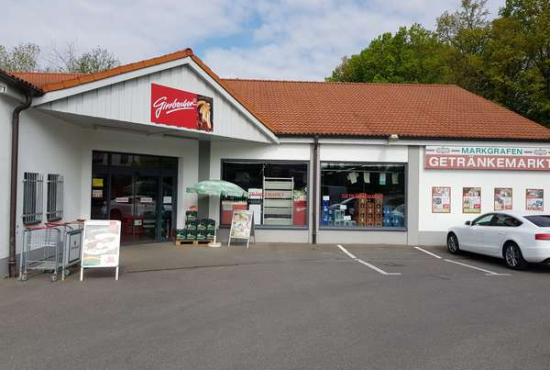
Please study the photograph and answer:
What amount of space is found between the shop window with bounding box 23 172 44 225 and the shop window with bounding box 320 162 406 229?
841cm

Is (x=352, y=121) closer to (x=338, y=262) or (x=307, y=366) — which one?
(x=338, y=262)

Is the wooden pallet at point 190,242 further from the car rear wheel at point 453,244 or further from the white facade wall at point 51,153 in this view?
the car rear wheel at point 453,244

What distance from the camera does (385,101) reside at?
19.2m

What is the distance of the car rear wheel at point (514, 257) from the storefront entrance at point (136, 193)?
31.7ft

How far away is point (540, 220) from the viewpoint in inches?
430

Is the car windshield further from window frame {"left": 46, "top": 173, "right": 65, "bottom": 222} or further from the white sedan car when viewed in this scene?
Answer: window frame {"left": 46, "top": 173, "right": 65, "bottom": 222}

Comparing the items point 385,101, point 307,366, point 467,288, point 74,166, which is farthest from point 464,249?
point 74,166

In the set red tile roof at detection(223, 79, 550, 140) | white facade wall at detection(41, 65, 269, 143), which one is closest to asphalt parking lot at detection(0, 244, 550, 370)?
white facade wall at detection(41, 65, 269, 143)

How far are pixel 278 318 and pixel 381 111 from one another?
12.9m

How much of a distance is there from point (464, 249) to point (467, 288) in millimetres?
4744

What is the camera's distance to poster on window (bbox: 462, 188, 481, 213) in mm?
15078

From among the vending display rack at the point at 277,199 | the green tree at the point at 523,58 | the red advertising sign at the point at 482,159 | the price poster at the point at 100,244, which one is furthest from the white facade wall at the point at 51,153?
the green tree at the point at 523,58

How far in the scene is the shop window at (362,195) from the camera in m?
15.3

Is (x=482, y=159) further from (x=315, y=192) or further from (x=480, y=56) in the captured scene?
(x=480, y=56)
